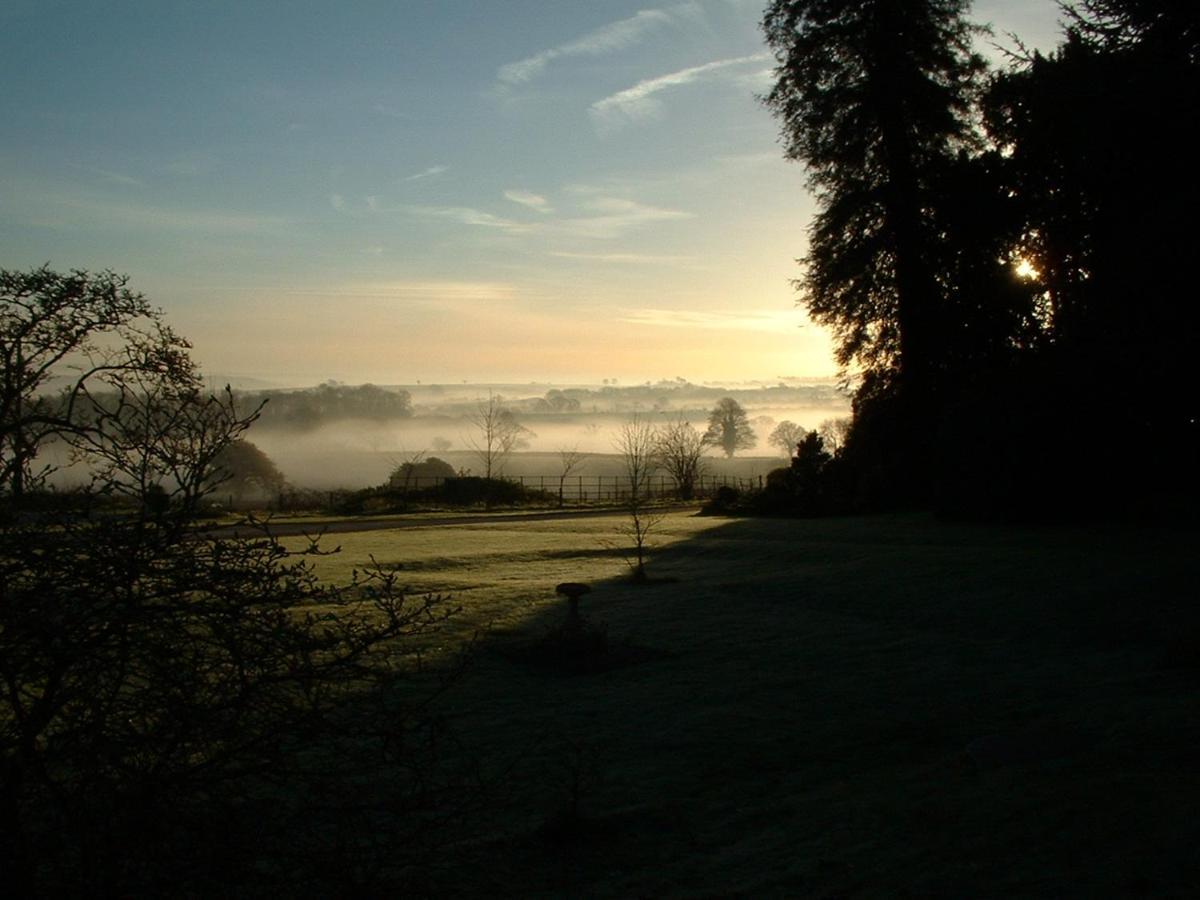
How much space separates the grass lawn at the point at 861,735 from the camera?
234 inches

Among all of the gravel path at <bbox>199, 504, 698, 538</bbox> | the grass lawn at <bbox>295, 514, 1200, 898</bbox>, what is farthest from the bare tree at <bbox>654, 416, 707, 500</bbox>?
the grass lawn at <bbox>295, 514, 1200, 898</bbox>

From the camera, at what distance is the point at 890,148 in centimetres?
3055

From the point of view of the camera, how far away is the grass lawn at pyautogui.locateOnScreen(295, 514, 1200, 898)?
19.5 ft

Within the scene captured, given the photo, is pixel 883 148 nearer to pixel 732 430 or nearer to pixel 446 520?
pixel 446 520

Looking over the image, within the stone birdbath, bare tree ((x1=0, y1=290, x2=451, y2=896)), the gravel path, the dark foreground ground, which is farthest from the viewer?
the gravel path

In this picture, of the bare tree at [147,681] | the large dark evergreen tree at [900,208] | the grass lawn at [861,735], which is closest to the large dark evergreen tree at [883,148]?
the large dark evergreen tree at [900,208]

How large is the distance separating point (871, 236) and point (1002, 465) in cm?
965

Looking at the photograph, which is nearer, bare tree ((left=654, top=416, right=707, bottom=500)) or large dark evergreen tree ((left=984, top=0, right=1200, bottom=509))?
large dark evergreen tree ((left=984, top=0, right=1200, bottom=509))

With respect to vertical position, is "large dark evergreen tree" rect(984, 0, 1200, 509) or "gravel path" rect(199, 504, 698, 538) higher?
"large dark evergreen tree" rect(984, 0, 1200, 509)

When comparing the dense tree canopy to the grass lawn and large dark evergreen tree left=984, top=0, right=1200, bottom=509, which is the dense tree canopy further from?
the grass lawn

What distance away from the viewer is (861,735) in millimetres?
8781

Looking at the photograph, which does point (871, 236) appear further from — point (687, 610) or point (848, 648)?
point (848, 648)

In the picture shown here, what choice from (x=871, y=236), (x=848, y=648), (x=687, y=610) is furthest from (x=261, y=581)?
(x=871, y=236)

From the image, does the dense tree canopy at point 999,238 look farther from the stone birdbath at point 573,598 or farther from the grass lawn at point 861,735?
the stone birdbath at point 573,598
